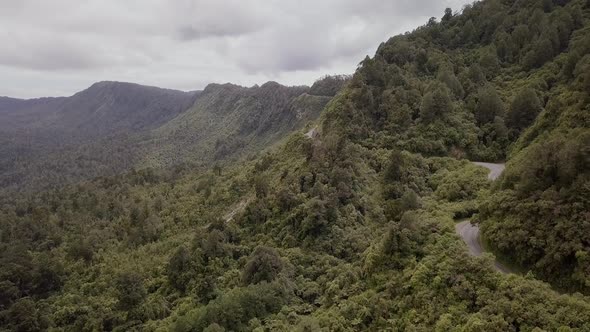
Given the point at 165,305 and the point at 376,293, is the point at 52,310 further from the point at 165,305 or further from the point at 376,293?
the point at 376,293

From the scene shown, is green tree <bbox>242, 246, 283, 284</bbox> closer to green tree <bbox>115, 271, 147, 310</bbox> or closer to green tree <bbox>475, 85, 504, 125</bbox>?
green tree <bbox>115, 271, 147, 310</bbox>

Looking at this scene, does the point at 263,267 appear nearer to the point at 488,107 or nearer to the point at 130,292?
the point at 130,292

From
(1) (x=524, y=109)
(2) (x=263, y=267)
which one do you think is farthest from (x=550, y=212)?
(1) (x=524, y=109)

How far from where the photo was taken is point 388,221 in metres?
44.8

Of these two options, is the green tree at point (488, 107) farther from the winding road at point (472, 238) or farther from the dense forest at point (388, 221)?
the winding road at point (472, 238)

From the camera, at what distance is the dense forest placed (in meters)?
27.9

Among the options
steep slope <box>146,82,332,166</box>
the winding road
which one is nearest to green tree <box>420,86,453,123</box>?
the winding road

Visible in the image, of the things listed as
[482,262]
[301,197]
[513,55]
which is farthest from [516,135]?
[482,262]

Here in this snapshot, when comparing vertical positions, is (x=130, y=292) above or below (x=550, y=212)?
below

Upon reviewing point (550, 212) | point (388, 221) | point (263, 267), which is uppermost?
point (550, 212)

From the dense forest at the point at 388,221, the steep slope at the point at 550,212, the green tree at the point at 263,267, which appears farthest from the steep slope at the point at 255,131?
the steep slope at the point at 550,212

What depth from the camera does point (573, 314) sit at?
73.4 feet

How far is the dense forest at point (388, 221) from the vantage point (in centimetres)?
2791

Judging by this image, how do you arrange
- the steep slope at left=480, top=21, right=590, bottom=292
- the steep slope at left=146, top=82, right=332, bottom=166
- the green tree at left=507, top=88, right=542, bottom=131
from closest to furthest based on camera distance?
the steep slope at left=480, top=21, right=590, bottom=292 < the green tree at left=507, top=88, right=542, bottom=131 < the steep slope at left=146, top=82, right=332, bottom=166
